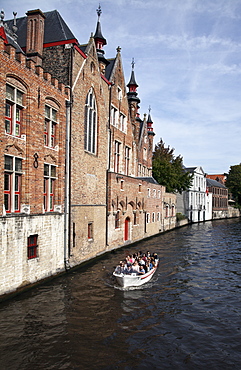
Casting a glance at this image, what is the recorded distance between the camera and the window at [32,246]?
1634cm

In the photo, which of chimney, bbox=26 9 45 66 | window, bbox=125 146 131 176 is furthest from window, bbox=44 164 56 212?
window, bbox=125 146 131 176

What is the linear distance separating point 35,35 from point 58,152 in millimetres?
7528

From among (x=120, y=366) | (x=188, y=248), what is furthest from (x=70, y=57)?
(x=188, y=248)

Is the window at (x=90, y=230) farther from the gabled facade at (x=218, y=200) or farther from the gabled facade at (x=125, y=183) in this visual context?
the gabled facade at (x=218, y=200)

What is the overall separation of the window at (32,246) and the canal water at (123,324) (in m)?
1.72

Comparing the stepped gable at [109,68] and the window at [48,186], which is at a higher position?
the stepped gable at [109,68]

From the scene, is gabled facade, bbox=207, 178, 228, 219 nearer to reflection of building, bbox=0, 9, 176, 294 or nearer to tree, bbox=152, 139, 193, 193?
tree, bbox=152, 139, 193, 193

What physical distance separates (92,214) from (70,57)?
35.5 ft

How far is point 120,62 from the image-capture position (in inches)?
1256

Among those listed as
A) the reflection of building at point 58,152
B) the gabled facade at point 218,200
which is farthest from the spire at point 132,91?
the gabled facade at point 218,200

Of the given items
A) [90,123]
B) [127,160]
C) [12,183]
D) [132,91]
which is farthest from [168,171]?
[12,183]

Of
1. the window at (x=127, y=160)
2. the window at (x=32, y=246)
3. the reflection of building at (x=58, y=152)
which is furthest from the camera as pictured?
the window at (x=127, y=160)

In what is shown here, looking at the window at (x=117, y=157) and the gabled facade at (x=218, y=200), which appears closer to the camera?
the window at (x=117, y=157)

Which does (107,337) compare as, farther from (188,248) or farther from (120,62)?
(120,62)
